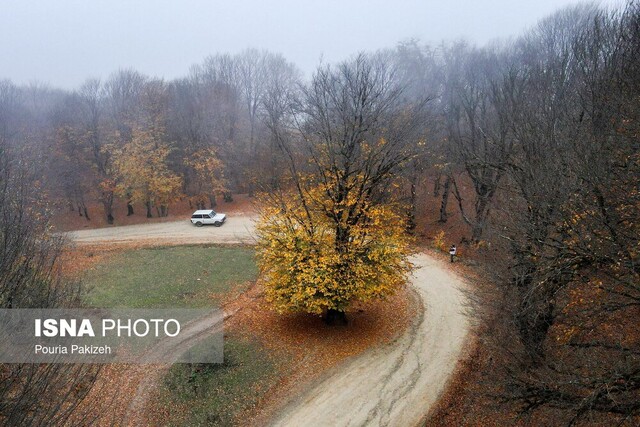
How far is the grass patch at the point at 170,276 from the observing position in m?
A: 19.9

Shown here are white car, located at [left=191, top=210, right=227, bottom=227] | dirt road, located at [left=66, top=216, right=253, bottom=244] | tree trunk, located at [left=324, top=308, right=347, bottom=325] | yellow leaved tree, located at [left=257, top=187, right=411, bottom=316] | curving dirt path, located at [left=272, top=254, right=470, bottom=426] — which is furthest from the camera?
white car, located at [left=191, top=210, right=227, bottom=227]

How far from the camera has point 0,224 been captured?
9.97 meters

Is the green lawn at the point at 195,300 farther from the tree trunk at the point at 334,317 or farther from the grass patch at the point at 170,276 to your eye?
the tree trunk at the point at 334,317

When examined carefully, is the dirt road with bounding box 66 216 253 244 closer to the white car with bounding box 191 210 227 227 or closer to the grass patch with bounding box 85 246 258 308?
the white car with bounding box 191 210 227 227

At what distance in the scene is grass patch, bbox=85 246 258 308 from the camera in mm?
19875

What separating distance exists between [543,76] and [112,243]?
29360 mm

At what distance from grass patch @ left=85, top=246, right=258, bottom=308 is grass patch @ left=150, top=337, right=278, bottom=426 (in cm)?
518

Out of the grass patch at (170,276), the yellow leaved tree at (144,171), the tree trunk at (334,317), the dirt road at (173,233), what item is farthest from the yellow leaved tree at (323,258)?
the yellow leaved tree at (144,171)

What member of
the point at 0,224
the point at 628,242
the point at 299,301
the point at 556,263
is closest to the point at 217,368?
the point at 299,301

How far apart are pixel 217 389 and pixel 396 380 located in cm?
607

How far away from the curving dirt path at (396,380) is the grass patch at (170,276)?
7663mm

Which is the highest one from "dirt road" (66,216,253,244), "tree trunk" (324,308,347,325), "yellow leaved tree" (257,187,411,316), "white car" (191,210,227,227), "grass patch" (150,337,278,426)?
"yellow leaved tree" (257,187,411,316)

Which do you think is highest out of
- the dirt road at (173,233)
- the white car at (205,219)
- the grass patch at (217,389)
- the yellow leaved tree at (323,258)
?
the yellow leaved tree at (323,258)

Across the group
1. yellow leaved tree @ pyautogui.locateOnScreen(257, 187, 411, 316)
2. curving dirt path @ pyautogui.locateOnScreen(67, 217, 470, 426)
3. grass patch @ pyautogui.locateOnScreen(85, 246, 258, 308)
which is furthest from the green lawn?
yellow leaved tree @ pyautogui.locateOnScreen(257, 187, 411, 316)
